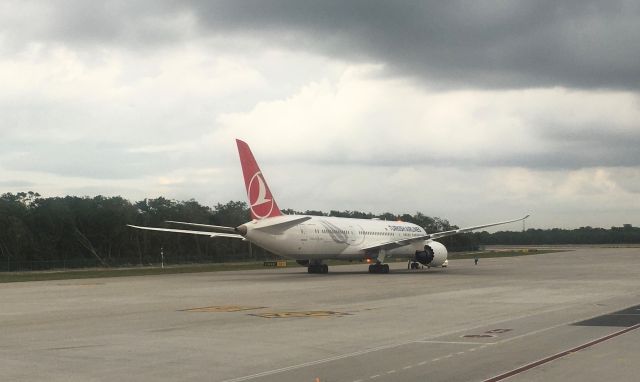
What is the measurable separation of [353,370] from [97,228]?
105926 millimetres

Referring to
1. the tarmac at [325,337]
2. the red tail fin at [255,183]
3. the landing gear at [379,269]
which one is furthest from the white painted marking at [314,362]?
the landing gear at [379,269]

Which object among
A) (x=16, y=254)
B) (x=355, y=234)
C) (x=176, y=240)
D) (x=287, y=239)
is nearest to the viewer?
(x=287, y=239)

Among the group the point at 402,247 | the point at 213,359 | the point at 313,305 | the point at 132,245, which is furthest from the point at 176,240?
the point at 213,359

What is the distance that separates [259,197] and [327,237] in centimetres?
728

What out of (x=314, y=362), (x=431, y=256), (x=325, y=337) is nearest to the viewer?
(x=314, y=362)

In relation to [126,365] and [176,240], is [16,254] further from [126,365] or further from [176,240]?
[126,365]

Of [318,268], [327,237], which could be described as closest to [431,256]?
[318,268]

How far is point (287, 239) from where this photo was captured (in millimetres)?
50625

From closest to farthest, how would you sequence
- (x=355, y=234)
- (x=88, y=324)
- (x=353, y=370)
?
(x=353, y=370), (x=88, y=324), (x=355, y=234)

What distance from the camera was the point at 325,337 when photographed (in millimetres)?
18594

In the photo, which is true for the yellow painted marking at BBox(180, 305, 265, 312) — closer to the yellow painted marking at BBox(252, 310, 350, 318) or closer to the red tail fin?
the yellow painted marking at BBox(252, 310, 350, 318)

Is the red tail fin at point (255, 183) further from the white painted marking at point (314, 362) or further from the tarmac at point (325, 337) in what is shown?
the white painted marking at point (314, 362)

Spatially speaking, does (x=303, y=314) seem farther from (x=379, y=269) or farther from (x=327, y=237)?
(x=379, y=269)

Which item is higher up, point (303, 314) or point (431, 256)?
point (431, 256)
